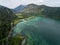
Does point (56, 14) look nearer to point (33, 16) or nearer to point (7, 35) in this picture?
point (33, 16)

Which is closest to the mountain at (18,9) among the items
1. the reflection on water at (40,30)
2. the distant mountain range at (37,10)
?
the distant mountain range at (37,10)

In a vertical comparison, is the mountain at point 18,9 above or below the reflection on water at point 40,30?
above

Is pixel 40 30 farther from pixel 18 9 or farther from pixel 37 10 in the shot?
pixel 18 9

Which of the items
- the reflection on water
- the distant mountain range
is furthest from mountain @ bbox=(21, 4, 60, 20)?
the reflection on water

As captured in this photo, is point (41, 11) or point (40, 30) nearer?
point (40, 30)

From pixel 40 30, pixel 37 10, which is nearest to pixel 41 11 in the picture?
pixel 37 10

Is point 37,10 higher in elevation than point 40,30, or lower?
higher

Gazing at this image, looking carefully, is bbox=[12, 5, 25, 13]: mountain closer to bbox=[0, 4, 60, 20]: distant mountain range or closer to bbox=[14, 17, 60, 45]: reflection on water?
bbox=[0, 4, 60, 20]: distant mountain range

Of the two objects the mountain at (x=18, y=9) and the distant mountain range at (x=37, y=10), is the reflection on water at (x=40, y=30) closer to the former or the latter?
the distant mountain range at (x=37, y=10)

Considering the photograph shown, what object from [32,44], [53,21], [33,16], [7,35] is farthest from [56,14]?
[7,35]
